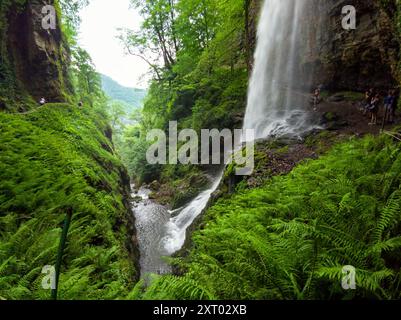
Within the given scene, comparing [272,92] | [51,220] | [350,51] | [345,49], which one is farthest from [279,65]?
[51,220]

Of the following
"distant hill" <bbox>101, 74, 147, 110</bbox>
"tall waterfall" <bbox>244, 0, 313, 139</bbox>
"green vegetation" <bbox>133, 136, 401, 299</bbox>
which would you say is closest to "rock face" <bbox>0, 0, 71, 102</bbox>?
"tall waterfall" <bbox>244, 0, 313, 139</bbox>

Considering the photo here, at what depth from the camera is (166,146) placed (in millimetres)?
24891

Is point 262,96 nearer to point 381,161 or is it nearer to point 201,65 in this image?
point 201,65

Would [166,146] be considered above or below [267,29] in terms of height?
below

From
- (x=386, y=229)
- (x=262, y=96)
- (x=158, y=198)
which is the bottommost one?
(x=158, y=198)

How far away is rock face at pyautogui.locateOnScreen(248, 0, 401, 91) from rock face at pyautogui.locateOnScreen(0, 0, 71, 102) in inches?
600

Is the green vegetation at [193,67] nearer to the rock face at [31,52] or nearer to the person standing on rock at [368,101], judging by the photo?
the person standing on rock at [368,101]

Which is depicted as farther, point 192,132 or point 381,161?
point 192,132

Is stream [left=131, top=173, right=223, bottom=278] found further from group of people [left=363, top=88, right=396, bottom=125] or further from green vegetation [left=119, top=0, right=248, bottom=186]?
group of people [left=363, top=88, right=396, bottom=125]

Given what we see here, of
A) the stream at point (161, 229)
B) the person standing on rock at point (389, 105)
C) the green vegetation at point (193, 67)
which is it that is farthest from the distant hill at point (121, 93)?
the person standing on rock at point (389, 105)

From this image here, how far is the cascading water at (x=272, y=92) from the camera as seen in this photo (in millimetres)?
12500
